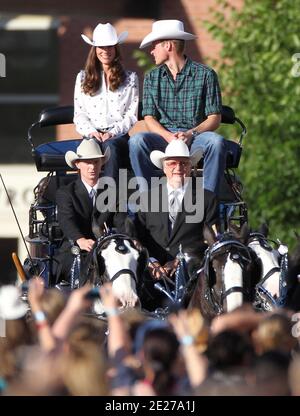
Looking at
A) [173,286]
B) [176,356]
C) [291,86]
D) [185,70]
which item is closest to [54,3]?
[291,86]

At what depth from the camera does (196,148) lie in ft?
40.6

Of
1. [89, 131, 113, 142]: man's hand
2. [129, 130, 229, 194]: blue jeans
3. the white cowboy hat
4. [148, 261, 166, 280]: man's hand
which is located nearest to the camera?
the white cowboy hat

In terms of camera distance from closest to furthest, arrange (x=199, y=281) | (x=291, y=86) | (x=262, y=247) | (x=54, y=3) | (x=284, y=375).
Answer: (x=284, y=375) → (x=199, y=281) → (x=262, y=247) → (x=291, y=86) → (x=54, y=3)

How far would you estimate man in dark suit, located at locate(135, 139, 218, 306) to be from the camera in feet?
39.4

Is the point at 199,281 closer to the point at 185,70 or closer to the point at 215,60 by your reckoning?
the point at 185,70

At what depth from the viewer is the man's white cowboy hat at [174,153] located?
39.3 feet

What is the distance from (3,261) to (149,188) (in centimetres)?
1168

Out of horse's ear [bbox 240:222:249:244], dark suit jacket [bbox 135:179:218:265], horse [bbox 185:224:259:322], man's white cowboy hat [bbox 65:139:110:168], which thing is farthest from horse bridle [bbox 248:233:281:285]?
man's white cowboy hat [bbox 65:139:110:168]

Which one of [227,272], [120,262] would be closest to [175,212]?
[120,262]

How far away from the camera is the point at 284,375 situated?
7.50 metres

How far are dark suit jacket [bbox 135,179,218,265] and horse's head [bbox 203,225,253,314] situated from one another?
3.03ft

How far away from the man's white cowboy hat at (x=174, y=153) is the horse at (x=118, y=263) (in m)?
0.89

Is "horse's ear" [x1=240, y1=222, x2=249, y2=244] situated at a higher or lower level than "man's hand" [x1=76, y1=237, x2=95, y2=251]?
higher

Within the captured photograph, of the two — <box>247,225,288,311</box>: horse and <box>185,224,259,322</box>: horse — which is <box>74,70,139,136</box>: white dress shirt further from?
<box>185,224,259,322</box>: horse
